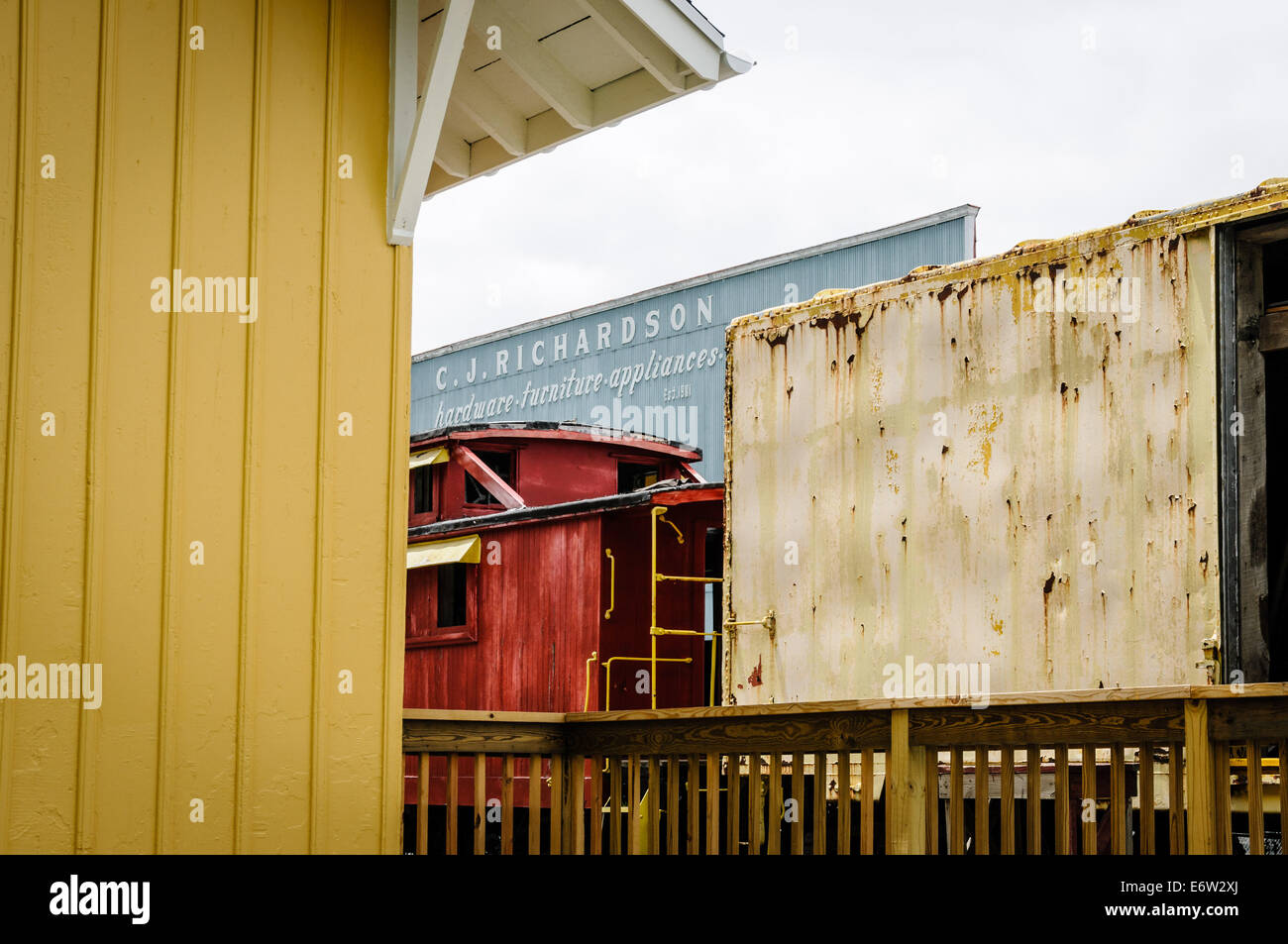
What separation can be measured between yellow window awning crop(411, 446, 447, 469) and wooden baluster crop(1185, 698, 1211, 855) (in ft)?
29.0

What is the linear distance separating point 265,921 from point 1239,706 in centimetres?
→ 288

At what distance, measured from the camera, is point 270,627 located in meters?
4.70

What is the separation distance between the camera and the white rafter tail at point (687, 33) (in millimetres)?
5219

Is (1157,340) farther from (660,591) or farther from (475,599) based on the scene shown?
(475,599)

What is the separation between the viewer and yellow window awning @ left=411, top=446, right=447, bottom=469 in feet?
40.7

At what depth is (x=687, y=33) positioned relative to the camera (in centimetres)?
532

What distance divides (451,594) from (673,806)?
673 cm

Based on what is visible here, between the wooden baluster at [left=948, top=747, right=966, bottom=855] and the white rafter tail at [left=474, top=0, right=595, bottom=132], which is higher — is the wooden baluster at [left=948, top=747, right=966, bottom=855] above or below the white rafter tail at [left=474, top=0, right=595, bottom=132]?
Answer: below

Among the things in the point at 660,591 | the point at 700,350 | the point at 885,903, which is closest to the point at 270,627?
the point at 885,903

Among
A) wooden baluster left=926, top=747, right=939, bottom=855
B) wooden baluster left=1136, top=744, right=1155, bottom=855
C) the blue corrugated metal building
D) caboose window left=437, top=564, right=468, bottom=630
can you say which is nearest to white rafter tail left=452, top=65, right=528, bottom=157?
wooden baluster left=926, top=747, right=939, bottom=855

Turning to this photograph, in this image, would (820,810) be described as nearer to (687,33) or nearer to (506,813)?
(506,813)

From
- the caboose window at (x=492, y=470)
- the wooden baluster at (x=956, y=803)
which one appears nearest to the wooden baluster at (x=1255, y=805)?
the wooden baluster at (x=956, y=803)

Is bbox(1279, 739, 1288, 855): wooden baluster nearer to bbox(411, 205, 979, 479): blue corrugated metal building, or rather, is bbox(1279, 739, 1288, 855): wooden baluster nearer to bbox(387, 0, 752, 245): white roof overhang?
bbox(387, 0, 752, 245): white roof overhang

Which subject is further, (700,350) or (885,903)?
(700,350)
